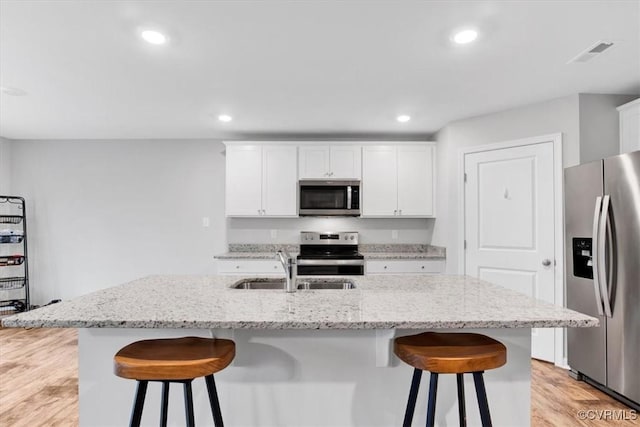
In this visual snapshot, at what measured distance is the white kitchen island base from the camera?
1586mm

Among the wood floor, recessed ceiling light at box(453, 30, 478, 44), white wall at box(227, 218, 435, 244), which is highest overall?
recessed ceiling light at box(453, 30, 478, 44)

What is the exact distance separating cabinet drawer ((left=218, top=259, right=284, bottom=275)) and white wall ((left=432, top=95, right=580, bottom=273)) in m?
1.87

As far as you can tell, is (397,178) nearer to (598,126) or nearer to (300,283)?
(598,126)

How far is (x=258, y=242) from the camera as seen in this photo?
458cm

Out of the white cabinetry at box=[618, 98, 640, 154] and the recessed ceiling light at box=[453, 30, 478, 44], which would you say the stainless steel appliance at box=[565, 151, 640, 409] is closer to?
the white cabinetry at box=[618, 98, 640, 154]

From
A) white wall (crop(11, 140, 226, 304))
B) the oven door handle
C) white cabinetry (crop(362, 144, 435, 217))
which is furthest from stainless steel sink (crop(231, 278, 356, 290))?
white wall (crop(11, 140, 226, 304))

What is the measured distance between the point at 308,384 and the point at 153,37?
201cm

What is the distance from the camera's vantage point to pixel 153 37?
2.07 m

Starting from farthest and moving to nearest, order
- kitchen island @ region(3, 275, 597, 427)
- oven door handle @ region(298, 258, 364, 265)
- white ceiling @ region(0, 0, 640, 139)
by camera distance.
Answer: oven door handle @ region(298, 258, 364, 265), white ceiling @ region(0, 0, 640, 139), kitchen island @ region(3, 275, 597, 427)

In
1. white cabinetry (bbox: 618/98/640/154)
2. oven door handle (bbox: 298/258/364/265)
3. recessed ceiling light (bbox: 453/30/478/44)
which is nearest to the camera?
recessed ceiling light (bbox: 453/30/478/44)

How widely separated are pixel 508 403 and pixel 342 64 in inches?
83.2

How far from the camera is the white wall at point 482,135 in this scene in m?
3.06

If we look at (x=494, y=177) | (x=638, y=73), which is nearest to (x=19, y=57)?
(x=494, y=177)

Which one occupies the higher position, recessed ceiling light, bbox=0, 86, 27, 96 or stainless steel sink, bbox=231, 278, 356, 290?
recessed ceiling light, bbox=0, 86, 27, 96
